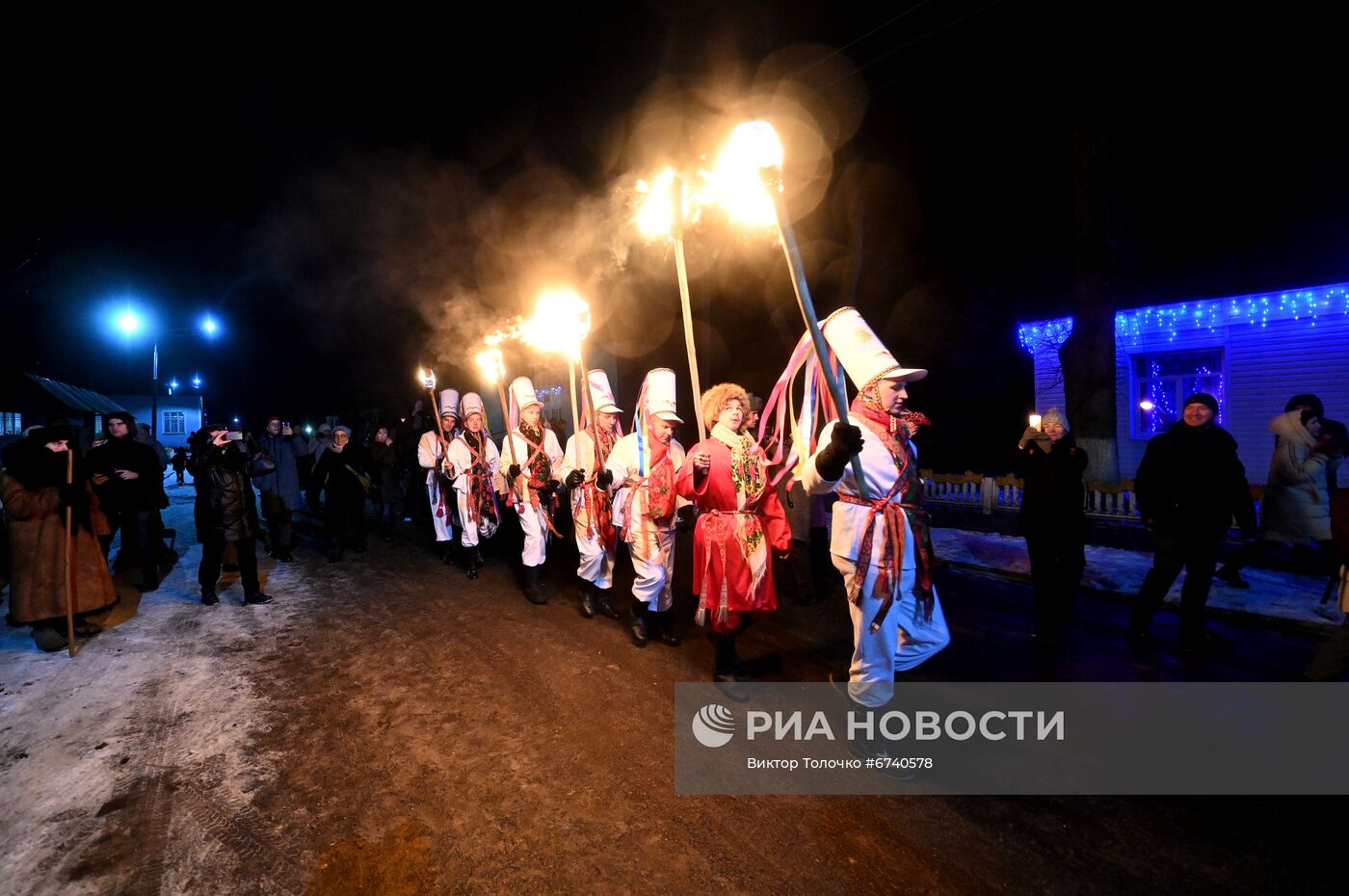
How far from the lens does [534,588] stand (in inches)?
233

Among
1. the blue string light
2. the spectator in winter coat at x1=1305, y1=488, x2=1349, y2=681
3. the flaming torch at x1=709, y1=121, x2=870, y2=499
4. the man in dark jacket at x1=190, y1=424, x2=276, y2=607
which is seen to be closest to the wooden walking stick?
the man in dark jacket at x1=190, y1=424, x2=276, y2=607

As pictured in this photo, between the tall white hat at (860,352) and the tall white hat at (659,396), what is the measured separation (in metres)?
1.69

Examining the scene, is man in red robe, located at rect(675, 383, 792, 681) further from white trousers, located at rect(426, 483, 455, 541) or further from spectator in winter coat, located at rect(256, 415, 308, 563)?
spectator in winter coat, located at rect(256, 415, 308, 563)

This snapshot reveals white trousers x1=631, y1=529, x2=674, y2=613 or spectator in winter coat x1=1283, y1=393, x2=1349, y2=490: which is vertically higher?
spectator in winter coat x1=1283, y1=393, x2=1349, y2=490

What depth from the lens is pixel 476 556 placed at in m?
7.46

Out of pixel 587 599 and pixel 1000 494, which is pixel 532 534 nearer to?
pixel 587 599

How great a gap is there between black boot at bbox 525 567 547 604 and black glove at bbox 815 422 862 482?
4.14m

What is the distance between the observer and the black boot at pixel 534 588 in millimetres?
5895

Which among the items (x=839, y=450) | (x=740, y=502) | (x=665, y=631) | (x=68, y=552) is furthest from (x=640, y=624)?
(x=68, y=552)

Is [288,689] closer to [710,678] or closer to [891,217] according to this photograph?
[710,678]

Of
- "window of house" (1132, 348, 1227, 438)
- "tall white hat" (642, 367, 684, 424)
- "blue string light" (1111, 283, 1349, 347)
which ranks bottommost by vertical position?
"tall white hat" (642, 367, 684, 424)

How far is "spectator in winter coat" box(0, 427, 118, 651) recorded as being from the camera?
15.4 feet

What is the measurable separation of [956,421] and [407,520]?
553 inches

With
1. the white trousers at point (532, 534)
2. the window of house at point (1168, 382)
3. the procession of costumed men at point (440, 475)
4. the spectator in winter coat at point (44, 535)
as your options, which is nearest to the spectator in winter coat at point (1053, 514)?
the white trousers at point (532, 534)
